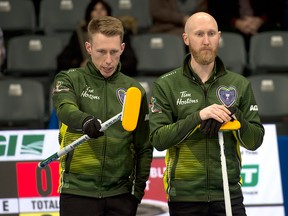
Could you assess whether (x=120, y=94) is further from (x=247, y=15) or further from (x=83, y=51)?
(x=247, y=15)

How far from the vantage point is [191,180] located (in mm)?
4543

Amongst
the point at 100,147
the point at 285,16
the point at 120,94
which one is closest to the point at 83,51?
the point at 285,16

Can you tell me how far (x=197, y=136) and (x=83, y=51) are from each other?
14.2ft

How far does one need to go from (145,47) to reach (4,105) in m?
1.78

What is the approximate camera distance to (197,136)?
4551 mm

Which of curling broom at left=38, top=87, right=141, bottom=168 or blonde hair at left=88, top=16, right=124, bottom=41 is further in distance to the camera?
blonde hair at left=88, top=16, right=124, bottom=41

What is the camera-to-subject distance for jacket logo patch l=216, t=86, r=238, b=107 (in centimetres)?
458

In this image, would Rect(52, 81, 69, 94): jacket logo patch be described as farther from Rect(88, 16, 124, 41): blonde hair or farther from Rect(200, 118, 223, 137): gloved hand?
Rect(200, 118, 223, 137): gloved hand

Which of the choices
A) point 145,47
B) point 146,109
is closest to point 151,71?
point 145,47

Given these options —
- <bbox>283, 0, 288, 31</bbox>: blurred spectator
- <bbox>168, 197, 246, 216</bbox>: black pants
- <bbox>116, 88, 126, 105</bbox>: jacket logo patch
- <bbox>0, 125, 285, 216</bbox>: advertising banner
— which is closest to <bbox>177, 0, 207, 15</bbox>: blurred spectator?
<bbox>283, 0, 288, 31</bbox>: blurred spectator

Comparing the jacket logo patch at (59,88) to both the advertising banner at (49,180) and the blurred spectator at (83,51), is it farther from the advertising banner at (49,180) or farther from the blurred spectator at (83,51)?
the blurred spectator at (83,51)

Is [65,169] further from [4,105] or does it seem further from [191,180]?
[4,105]

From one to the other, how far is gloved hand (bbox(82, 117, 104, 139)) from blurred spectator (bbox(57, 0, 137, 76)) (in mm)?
4234

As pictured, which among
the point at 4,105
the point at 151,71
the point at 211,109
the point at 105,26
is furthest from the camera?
the point at 151,71
